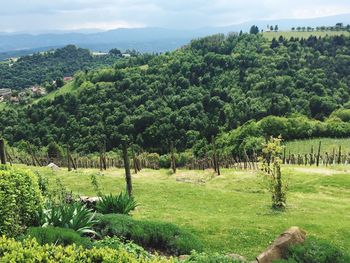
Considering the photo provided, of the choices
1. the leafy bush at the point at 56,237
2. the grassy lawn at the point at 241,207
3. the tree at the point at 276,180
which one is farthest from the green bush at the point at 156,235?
the tree at the point at 276,180

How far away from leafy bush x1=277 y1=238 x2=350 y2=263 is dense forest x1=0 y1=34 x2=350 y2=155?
58821 mm

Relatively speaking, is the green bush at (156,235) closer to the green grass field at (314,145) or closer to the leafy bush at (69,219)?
the leafy bush at (69,219)

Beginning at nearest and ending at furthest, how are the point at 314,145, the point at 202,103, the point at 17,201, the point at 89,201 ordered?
the point at 17,201, the point at 89,201, the point at 314,145, the point at 202,103

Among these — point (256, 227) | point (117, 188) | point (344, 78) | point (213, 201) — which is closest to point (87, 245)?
point (256, 227)

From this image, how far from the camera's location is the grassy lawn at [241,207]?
1562 centimetres

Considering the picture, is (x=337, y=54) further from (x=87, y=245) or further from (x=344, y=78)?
(x=87, y=245)

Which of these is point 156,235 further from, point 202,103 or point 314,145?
point 202,103

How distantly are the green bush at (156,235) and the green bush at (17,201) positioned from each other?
2.39 metres

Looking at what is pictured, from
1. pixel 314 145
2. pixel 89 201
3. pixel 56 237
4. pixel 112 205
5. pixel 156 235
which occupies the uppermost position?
pixel 56 237

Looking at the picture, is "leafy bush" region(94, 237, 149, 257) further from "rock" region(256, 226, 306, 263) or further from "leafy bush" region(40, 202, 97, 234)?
"rock" region(256, 226, 306, 263)

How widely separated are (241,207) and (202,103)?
76.4 metres

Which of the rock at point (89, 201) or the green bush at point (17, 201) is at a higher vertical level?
the green bush at point (17, 201)

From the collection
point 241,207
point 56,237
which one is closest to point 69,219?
point 56,237

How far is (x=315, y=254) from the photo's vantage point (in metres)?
12.0
